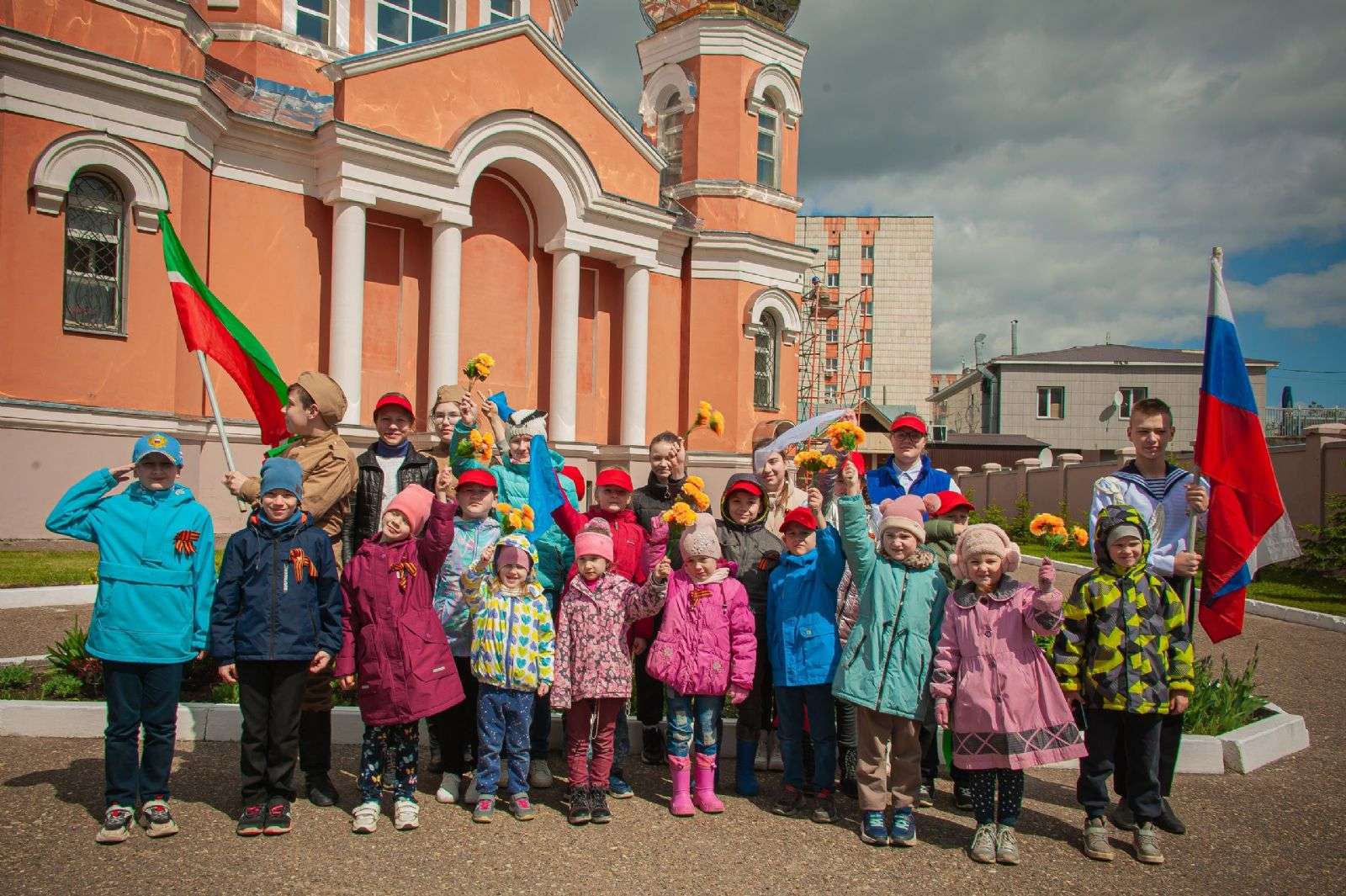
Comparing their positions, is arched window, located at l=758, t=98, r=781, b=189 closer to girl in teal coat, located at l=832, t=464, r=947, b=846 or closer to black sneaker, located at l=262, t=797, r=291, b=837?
girl in teal coat, located at l=832, t=464, r=947, b=846

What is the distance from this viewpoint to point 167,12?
38.8ft

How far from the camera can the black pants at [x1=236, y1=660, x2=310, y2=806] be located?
4.39 metres

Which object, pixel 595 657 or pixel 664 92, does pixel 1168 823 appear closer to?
pixel 595 657

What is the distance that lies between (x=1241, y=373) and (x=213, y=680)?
6.60 m

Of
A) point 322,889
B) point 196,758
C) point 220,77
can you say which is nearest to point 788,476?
point 322,889

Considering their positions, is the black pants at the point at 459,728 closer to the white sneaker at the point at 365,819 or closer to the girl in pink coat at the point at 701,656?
the white sneaker at the point at 365,819

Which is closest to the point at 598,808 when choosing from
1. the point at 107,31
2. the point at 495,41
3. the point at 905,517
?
the point at 905,517

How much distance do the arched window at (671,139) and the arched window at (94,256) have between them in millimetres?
10422

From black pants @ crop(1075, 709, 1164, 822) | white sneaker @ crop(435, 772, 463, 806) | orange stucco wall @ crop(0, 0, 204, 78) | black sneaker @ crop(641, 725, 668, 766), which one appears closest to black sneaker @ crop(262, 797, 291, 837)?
white sneaker @ crop(435, 772, 463, 806)

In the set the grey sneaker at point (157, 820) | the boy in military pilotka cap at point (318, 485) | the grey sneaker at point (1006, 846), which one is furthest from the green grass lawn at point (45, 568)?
the grey sneaker at point (1006, 846)

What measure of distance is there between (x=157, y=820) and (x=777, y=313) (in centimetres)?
1658

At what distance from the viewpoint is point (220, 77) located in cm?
1397

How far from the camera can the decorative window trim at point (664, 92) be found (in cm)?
1927

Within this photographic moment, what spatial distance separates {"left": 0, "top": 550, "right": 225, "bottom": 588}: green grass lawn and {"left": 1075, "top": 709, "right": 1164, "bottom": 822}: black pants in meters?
7.92
